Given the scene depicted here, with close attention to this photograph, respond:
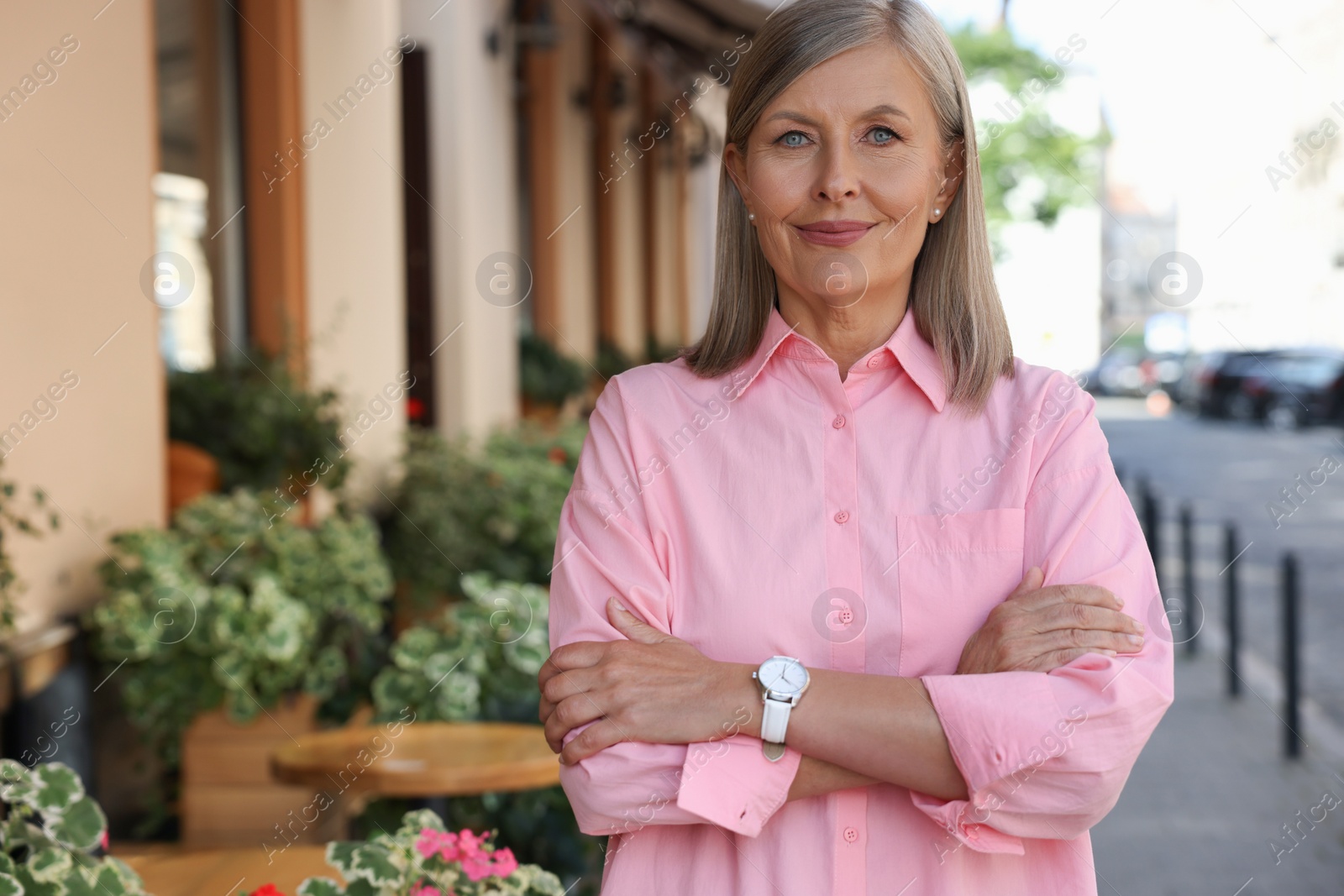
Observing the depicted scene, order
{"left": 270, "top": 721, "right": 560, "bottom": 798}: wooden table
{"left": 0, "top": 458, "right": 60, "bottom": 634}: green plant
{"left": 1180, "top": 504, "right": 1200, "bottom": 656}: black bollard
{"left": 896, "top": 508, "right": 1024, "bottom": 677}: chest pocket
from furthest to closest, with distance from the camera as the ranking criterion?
{"left": 1180, "top": 504, "right": 1200, "bottom": 656}: black bollard → {"left": 270, "top": 721, "right": 560, "bottom": 798}: wooden table → {"left": 0, "top": 458, "right": 60, "bottom": 634}: green plant → {"left": 896, "top": 508, "right": 1024, "bottom": 677}: chest pocket

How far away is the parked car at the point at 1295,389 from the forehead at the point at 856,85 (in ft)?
70.8

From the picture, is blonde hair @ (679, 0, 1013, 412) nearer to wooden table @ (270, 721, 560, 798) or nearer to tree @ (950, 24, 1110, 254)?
wooden table @ (270, 721, 560, 798)

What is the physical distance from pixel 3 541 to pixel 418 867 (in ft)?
4.51

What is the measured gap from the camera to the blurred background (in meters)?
3.38

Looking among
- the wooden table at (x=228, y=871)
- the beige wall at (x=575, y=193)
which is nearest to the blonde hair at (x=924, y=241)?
the wooden table at (x=228, y=871)

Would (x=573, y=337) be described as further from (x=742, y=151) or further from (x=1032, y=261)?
(x=1032, y=261)

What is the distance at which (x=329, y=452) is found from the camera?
479 centimetres

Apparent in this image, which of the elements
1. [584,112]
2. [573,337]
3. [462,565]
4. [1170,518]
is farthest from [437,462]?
[1170,518]

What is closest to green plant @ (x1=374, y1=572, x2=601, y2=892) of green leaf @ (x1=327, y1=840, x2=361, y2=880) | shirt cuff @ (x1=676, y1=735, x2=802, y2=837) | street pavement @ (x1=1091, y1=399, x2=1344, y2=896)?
green leaf @ (x1=327, y1=840, x2=361, y2=880)

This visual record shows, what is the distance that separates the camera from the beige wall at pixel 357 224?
559 cm

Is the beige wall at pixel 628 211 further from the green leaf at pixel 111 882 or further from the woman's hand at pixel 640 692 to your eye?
the woman's hand at pixel 640 692

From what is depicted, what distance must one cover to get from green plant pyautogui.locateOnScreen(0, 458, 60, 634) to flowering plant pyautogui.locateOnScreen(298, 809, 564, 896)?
106 cm

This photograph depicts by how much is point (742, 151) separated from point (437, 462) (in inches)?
155

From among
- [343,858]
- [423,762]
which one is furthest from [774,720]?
[423,762]
